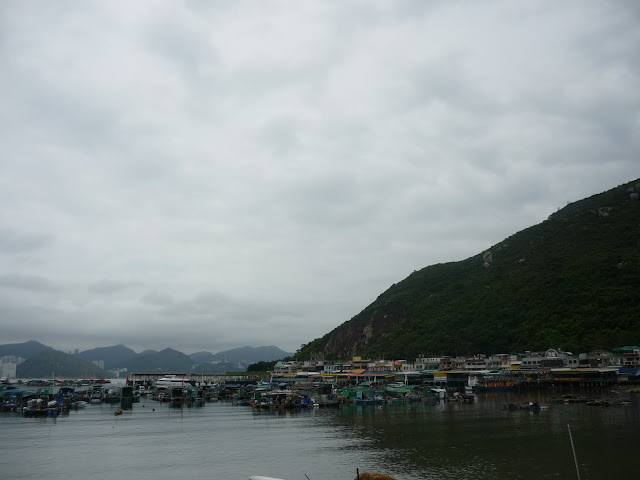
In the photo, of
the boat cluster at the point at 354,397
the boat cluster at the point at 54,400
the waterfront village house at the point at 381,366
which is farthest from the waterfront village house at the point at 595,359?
the boat cluster at the point at 54,400

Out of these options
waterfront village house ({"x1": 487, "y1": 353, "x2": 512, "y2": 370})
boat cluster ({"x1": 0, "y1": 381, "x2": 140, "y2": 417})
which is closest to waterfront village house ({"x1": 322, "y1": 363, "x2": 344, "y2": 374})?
waterfront village house ({"x1": 487, "y1": 353, "x2": 512, "y2": 370})

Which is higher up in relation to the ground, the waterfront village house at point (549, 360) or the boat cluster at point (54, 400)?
the waterfront village house at point (549, 360)

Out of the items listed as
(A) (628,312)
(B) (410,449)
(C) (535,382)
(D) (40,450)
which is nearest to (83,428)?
(D) (40,450)

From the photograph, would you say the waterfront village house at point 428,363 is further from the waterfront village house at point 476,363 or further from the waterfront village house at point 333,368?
the waterfront village house at point 333,368

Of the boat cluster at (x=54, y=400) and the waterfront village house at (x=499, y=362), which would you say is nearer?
the boat cluster at (x=54, y=400)

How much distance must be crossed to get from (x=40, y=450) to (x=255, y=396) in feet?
191

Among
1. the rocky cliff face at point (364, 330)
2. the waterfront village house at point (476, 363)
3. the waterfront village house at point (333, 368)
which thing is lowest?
the waterfront village house at point (333, 368)

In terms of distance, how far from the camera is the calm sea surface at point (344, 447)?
2908cm

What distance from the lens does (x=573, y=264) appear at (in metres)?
123

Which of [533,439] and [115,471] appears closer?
[115,471]

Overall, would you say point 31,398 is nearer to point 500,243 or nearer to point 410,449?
point 410,449

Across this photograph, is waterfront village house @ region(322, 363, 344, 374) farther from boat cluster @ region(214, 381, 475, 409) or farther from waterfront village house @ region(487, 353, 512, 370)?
waterfront village house @ region(487, 353, 512, 370)

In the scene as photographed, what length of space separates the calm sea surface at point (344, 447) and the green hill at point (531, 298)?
5245cm

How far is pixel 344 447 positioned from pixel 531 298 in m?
96.8
